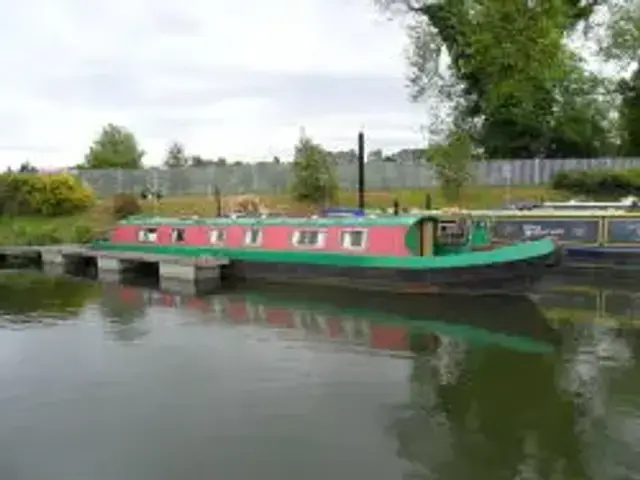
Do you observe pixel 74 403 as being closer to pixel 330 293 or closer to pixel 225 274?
pixel 330 293

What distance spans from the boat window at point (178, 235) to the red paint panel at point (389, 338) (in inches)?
384

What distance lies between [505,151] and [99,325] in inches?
1128

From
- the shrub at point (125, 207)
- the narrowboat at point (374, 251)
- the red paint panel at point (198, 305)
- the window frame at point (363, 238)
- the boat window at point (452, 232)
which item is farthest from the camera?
the shrub at point (125, 207)

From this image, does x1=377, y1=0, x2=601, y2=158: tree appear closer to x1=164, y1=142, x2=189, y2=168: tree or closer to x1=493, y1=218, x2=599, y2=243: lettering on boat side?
x1=493, y1=218, x2=599, y2=243: lettering on boat side

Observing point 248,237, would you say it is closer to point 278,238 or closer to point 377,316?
point 278,238

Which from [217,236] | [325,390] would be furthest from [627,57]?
[325,390]

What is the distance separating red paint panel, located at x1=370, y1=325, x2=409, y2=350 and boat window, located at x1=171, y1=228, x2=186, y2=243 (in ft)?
32.0

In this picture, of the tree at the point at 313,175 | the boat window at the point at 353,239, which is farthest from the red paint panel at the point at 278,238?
the tree at the point at 313,175

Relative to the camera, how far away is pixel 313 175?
3089cm

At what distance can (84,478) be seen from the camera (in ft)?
24.4

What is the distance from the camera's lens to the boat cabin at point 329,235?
59.2 feet

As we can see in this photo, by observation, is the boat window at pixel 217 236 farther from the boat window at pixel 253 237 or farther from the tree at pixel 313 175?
the tree at pixel 313 175

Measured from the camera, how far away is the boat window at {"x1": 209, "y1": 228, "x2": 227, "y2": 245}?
21.7 m

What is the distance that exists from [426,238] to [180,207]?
15.6 metres
